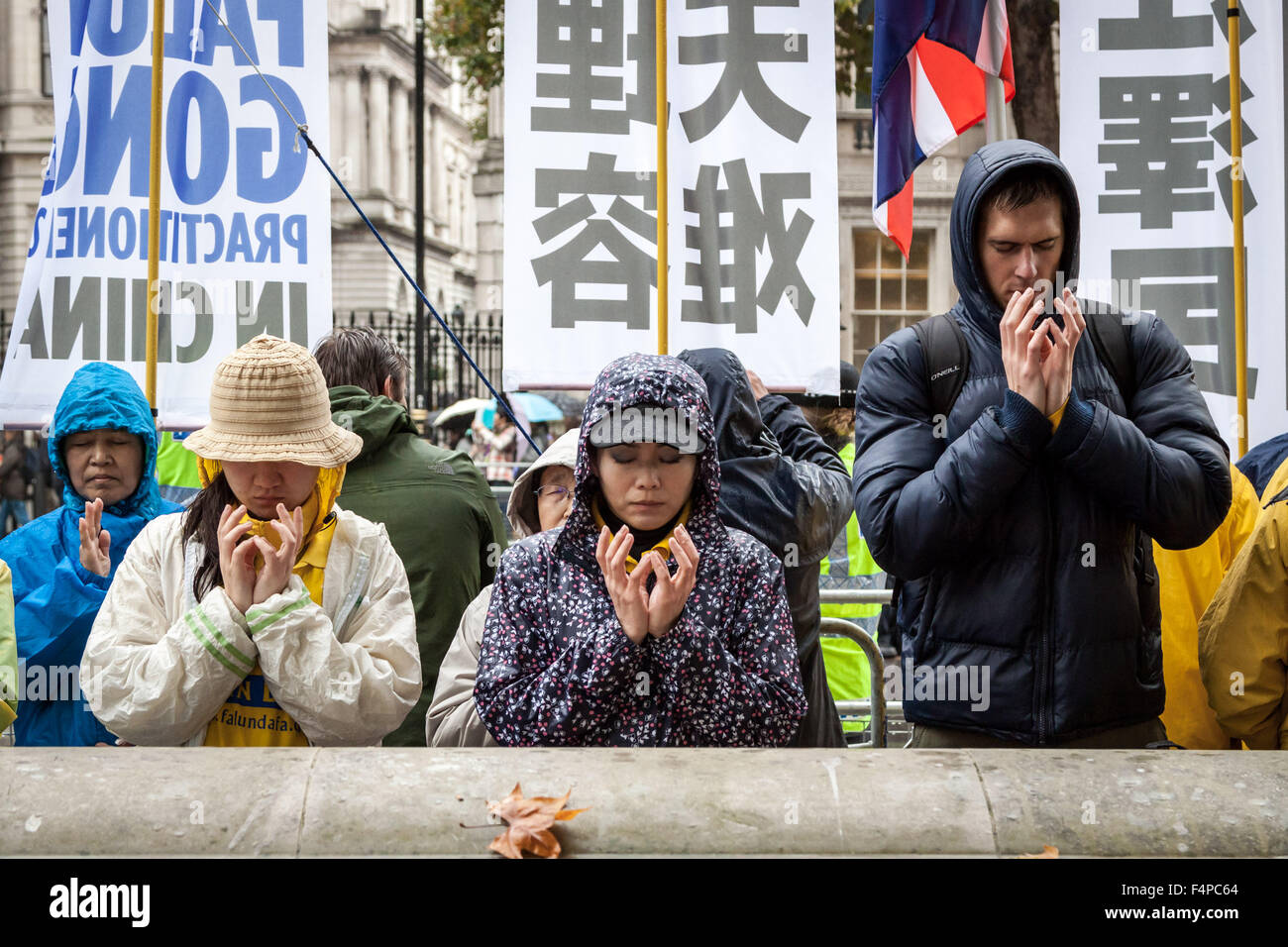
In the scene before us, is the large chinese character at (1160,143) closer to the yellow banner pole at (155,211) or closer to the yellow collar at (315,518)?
the yellow banner pole at (155,211)

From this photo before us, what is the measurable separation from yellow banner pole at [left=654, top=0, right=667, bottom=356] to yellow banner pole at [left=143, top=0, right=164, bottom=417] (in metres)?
1.97

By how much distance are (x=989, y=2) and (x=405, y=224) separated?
1411 inches

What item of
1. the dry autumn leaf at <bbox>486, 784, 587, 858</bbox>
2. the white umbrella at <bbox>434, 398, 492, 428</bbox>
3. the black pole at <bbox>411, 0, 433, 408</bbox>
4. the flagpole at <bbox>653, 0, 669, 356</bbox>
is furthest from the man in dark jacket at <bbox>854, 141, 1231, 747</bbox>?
the black pole at <bbox>411, 0, 433, 408</bbox>

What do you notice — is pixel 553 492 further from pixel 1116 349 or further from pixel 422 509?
pixel 1116 349

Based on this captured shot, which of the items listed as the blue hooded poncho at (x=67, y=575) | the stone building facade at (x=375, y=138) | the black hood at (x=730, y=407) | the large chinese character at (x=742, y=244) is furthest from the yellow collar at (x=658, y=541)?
the stone building facade at (x=375, y=138)

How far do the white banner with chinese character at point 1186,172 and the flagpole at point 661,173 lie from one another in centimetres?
185

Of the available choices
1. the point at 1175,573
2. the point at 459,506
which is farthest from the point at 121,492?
the point at 1175,573

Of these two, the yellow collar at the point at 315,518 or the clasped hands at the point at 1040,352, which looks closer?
the clasped hands at the point at 1040,352

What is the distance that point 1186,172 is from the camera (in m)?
5.95

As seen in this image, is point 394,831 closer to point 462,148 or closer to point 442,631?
point 442,631

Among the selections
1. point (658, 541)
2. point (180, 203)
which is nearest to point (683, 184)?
point (180, 203)

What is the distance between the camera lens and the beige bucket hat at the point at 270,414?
9.60 feet

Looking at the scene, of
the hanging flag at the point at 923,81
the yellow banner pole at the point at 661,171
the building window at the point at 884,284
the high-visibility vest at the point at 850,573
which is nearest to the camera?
the yellow banner pole at the point at 661,171
